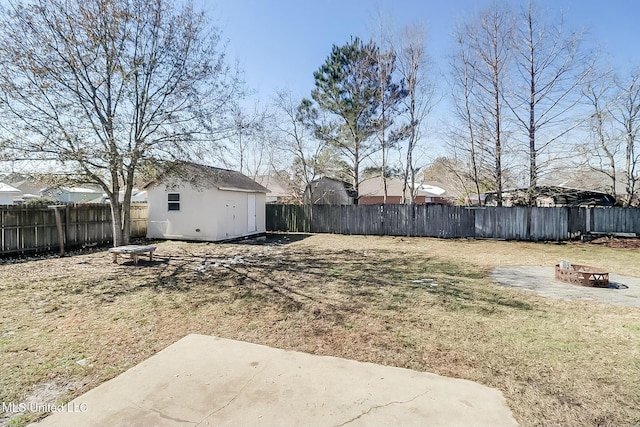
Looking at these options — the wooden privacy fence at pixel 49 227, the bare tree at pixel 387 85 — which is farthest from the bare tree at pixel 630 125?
the wooden privacy fence at pixel 49 227

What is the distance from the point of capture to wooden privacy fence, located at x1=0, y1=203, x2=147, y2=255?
8.66 m

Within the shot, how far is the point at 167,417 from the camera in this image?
7.34 feet

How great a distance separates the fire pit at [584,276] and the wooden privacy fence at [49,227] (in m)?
13.1

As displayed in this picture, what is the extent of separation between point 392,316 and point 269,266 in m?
4.19

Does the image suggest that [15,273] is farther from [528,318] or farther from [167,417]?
[528,318]

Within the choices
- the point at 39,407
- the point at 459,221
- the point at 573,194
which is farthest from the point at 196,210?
the point at 573,194

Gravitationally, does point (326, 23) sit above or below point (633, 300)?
above

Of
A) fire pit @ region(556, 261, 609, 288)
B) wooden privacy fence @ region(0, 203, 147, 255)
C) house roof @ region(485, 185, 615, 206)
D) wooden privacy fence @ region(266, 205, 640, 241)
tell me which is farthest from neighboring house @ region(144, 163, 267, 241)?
house roof @ region(485, 185, 615, 206)

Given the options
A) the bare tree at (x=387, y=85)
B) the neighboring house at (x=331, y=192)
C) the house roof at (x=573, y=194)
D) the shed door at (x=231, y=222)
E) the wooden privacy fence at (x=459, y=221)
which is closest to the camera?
the wooden privacy fence at (x=459, y=221)

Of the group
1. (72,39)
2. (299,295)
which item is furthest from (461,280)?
(72,39)

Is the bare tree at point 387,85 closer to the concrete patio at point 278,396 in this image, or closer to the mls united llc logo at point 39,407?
the concrete patio at point 278,396

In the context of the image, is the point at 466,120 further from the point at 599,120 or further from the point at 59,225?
the point at 59,225

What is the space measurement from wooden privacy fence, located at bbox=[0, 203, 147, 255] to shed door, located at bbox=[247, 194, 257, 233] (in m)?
5.50

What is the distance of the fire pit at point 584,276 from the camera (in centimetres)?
595
